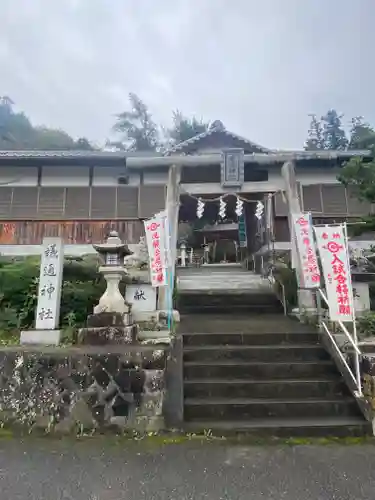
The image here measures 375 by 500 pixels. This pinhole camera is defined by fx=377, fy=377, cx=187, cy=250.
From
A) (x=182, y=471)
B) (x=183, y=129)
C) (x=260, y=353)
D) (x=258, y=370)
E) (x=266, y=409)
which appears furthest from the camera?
(x=183, y=129)

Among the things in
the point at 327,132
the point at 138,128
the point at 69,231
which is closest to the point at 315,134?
the point at 327,132

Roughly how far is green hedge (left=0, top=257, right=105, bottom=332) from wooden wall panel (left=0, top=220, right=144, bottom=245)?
424 centimetres

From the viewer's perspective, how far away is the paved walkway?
10.5 ft

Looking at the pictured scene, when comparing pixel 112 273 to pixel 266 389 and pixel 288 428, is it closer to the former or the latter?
pixel 266 389

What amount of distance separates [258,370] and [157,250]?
8.42ft

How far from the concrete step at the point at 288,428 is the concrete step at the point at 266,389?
51 centimetres

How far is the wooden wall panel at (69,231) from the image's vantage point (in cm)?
1166

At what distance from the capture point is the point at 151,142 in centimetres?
3553

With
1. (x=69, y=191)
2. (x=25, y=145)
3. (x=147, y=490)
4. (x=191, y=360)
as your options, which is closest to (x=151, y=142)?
(x=25, y=145)

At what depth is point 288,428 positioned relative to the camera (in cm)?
456

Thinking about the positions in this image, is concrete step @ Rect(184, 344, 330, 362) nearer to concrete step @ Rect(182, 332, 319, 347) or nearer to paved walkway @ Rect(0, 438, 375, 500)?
concrete step @ Rect(182, 332, 319, 347)

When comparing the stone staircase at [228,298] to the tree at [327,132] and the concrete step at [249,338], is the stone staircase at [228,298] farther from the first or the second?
the tree at [327,132]

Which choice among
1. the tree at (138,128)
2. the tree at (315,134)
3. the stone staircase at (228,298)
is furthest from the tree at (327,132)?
the stone staircase at (228,298)

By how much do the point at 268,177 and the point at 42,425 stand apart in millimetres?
Answer: 9640
